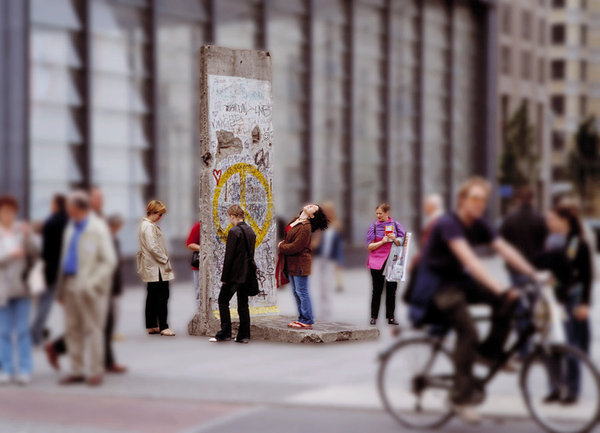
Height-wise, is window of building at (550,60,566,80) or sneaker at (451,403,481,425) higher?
window of building at (550,60,566,80)

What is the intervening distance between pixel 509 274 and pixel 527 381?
0.92ft

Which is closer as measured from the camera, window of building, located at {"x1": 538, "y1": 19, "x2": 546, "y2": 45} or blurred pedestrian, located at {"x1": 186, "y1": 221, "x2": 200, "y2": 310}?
blurred pedestrian, located at {"x1": 186, "y1": 221, "x2": 200, "y2": 310}

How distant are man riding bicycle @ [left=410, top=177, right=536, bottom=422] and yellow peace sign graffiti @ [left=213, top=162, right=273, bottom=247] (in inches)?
13.5

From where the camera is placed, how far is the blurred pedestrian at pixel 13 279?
275 centimetres

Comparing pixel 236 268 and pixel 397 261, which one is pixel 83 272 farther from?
pixel 397 261

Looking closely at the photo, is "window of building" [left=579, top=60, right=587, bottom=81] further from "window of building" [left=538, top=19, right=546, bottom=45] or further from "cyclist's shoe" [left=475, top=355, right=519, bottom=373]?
"cyclist's shoe" [left=475, top=355, right=519, bottom=373]

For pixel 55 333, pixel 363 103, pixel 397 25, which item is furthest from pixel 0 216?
pixel 363 103

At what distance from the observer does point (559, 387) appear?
320cm

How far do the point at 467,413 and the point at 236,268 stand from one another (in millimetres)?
570

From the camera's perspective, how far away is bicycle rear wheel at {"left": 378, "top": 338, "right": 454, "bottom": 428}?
8.10ft

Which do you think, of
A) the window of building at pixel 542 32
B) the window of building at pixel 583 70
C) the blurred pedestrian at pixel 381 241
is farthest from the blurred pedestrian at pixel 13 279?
the window of building at pixel 583 70

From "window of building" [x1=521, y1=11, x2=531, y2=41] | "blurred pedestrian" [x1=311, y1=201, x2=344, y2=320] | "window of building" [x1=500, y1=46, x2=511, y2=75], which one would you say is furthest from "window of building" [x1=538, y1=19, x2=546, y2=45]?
"blurred pedestrian" [x1=311, y1=201, x2=344, y2=320]

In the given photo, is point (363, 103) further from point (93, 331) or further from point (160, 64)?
point (93, 331)

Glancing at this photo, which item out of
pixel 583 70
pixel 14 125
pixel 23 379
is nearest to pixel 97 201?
pixel 23 379
